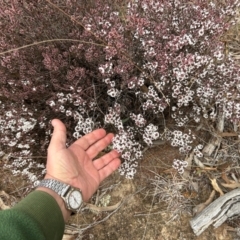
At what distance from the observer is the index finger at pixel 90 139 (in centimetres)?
295

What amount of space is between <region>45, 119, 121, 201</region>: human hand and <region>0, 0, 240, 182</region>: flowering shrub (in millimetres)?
130

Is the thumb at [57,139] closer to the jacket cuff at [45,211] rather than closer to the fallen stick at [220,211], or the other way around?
the jacket cuff at [45,211]

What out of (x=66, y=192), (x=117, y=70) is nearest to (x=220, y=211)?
(x=66, y=192)

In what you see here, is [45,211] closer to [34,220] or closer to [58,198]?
[34,220]

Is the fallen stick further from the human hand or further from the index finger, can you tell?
the index finger

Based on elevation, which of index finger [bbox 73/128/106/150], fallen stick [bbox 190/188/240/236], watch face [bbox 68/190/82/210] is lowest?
fallen stick [bbox 190/188/240/236]

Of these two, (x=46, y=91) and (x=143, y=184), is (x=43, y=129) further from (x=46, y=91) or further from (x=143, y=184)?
(x=143, y=184)

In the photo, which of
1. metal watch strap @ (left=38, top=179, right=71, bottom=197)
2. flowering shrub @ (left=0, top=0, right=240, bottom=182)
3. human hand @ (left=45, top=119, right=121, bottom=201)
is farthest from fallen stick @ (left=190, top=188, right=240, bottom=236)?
metal watch strap @ (left=38, top=179, right=71, bottom=197)

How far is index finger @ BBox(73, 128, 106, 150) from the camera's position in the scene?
2.95m

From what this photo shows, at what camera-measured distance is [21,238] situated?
1968 millimetres

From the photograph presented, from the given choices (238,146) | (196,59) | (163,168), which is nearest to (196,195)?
(163,168)

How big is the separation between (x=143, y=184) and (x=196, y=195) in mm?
558

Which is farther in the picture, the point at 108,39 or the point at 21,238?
the point at 108,39

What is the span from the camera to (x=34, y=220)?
2168 millimetres
